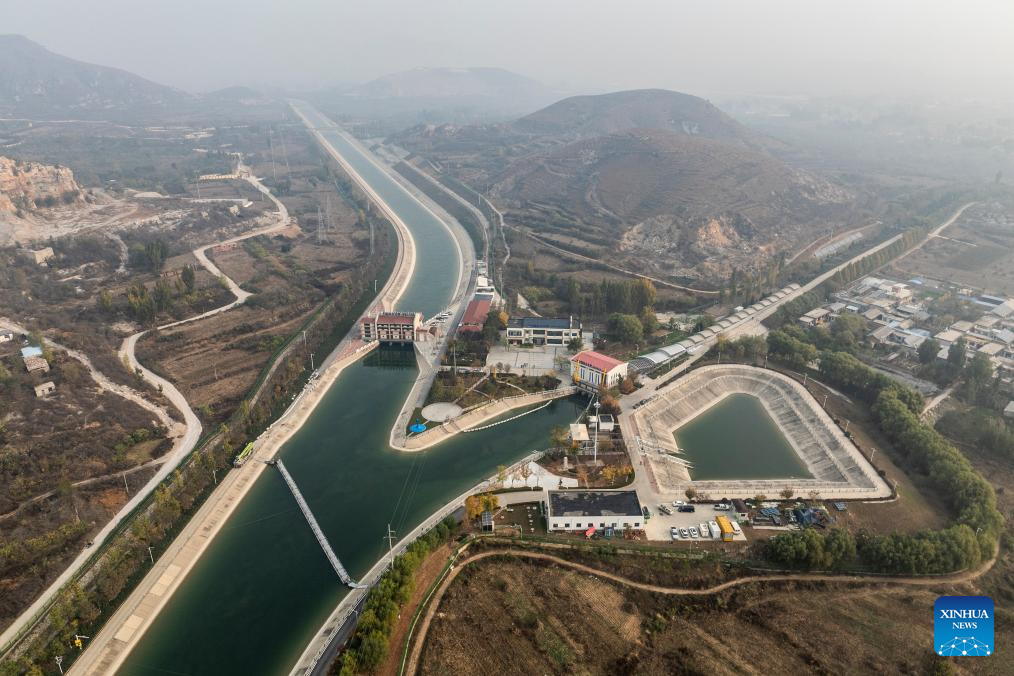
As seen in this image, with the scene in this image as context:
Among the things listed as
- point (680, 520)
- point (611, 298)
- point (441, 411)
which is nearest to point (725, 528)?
point (680, 520)

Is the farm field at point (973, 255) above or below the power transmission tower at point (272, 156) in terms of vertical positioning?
below

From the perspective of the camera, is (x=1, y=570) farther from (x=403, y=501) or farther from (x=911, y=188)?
(x=911, y=188)

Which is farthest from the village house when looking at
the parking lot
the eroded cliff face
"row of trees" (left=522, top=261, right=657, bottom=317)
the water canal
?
the eroded cliff face

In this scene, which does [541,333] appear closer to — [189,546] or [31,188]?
[189,546]

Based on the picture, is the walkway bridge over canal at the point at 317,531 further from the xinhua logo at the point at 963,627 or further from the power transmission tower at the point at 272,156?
the power transmission tower at the point at 272,156

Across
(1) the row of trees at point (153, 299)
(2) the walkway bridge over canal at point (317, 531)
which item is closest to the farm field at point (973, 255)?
(2) the walkway bridge over canal at point (317, 531)

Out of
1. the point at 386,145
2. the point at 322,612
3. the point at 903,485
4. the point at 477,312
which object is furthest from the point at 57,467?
the point at 386,145
